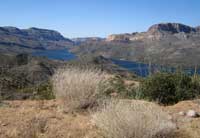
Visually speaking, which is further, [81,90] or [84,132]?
[81,90]

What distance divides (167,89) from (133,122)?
462 centimetres

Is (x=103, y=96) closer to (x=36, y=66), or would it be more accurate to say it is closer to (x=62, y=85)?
(x=62, y=85)

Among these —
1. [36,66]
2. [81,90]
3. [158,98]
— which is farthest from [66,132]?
[36,66]

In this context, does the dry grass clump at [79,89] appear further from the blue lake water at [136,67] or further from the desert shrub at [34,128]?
the blue lake water at [136,67]

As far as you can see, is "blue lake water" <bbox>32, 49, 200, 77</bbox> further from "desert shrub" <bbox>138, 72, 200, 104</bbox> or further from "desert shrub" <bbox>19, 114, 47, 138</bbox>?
"desert shrub" <bbox>19, 114, 47, 138</bbox>

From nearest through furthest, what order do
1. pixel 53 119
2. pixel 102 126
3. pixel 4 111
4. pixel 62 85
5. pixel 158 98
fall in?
pixel 102 126 → pixel 53 119 → pixel 4 111 → pixel 62 85 → pixel 158 98

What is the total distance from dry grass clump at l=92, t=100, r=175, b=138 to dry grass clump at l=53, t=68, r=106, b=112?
144 centimetres

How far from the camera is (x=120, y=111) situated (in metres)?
3.99

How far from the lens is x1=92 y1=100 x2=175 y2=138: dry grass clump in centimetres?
378

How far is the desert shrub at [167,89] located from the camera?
8.06 metres

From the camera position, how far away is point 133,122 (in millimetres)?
3791

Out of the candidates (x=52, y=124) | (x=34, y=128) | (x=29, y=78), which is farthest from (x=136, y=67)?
(x=34, y=128)

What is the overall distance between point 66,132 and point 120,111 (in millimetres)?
871

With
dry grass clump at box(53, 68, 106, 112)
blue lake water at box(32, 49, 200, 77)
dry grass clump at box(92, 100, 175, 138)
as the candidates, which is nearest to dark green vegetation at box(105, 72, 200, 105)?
blue lake water at box(32, 49, 200, 77)
